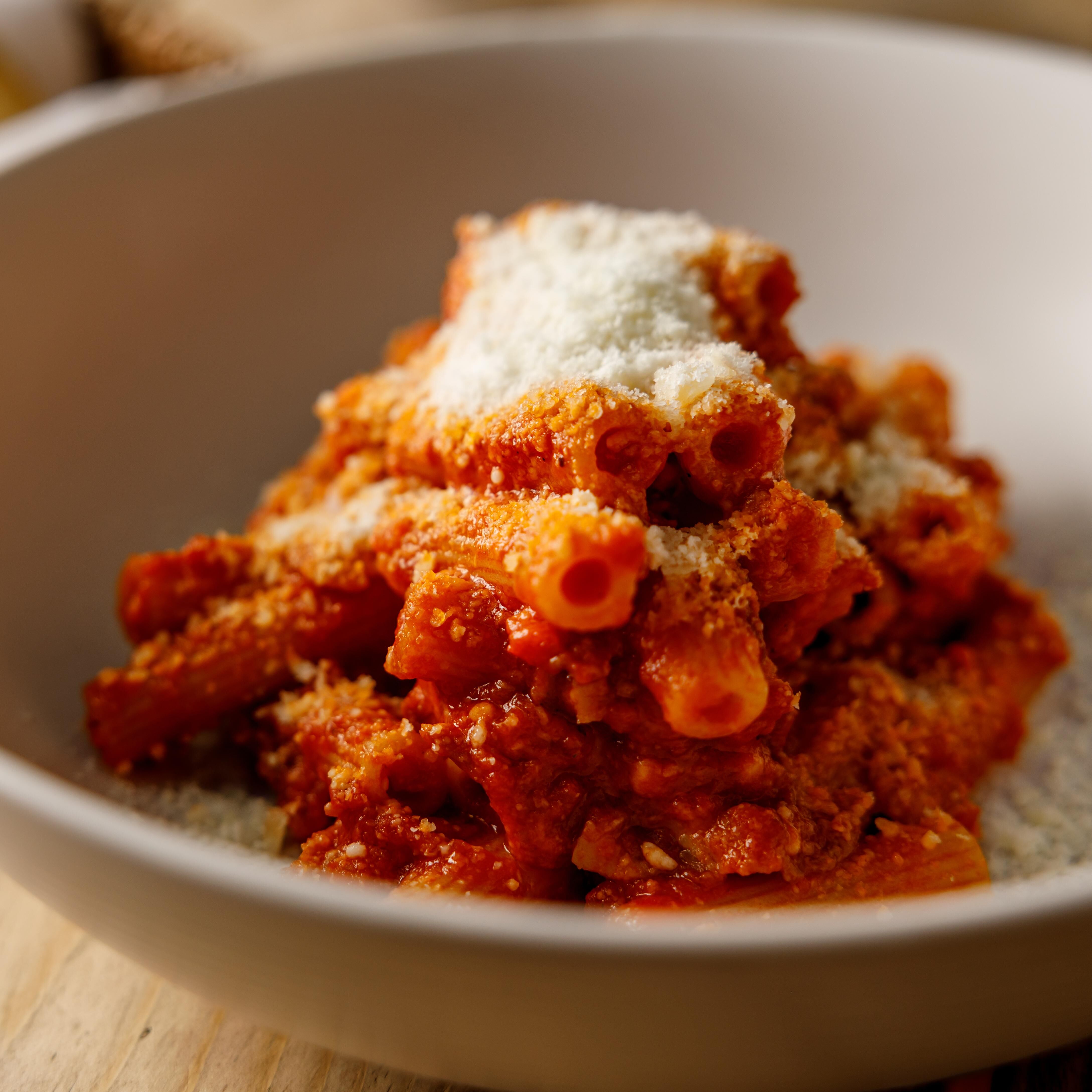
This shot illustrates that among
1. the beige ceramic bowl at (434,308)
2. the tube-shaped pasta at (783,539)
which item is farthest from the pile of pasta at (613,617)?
the beige ceramic bowl at (434,308)

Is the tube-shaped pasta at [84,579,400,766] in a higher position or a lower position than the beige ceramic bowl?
lower

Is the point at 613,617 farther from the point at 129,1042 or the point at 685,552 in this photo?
the point at 129,1042

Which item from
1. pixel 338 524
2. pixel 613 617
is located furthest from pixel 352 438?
pixel 613 617

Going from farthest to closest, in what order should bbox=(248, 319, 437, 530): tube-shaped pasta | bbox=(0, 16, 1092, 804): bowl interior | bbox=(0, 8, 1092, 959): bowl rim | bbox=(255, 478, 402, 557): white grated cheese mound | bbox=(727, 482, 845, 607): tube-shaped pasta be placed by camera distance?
bbox=(0, 16, 1092, 804): bowl interior, bbox=(248, 319, 437, 530): tube-shaped pasta, bbox=(255, 478, 402, 557): white grated cheese mound, bbox=(727, 482, 845, 607): tube-shaped pasta, bbox=(0, 8, 1092, 959): bowl rim

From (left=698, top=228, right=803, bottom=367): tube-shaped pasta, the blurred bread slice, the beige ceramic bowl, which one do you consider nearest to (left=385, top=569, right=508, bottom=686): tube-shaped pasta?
the beige ceramic bowl

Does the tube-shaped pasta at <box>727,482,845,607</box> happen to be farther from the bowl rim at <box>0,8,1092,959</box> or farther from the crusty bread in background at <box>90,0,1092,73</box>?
the crusty bread in background at <box>90,0,1092,73</box>

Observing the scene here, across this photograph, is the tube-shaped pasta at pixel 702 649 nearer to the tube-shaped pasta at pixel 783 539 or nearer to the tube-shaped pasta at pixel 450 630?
the tube-shaped pasta at pixel 783 539
